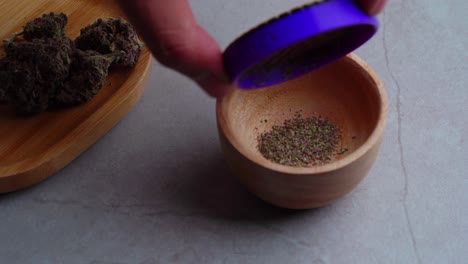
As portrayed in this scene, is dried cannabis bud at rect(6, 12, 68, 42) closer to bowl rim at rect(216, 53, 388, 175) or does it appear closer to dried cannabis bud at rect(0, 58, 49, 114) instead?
dried cannabis bud at rect(0, 58, 49, 114)

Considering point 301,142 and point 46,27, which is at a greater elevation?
point 46,27

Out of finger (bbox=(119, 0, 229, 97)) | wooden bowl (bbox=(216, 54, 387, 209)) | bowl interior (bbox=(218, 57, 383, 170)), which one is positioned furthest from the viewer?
bowl interior (bbox=(218, 57, 383, 170))

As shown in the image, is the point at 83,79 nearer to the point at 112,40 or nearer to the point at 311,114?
the point at 112,40

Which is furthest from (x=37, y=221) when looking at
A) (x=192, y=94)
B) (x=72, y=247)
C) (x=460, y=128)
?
(x=460, y=128)

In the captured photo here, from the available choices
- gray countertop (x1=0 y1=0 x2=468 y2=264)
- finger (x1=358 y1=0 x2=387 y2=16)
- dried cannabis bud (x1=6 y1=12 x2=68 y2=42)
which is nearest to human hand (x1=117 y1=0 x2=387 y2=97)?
finger (x1=358 y1=0 x2=387 y2=16)

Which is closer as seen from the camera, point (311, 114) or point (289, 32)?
point (289, 32)

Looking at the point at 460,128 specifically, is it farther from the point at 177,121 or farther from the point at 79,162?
the point at 79,162

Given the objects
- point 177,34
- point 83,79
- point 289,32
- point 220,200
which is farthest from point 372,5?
point 83,79
